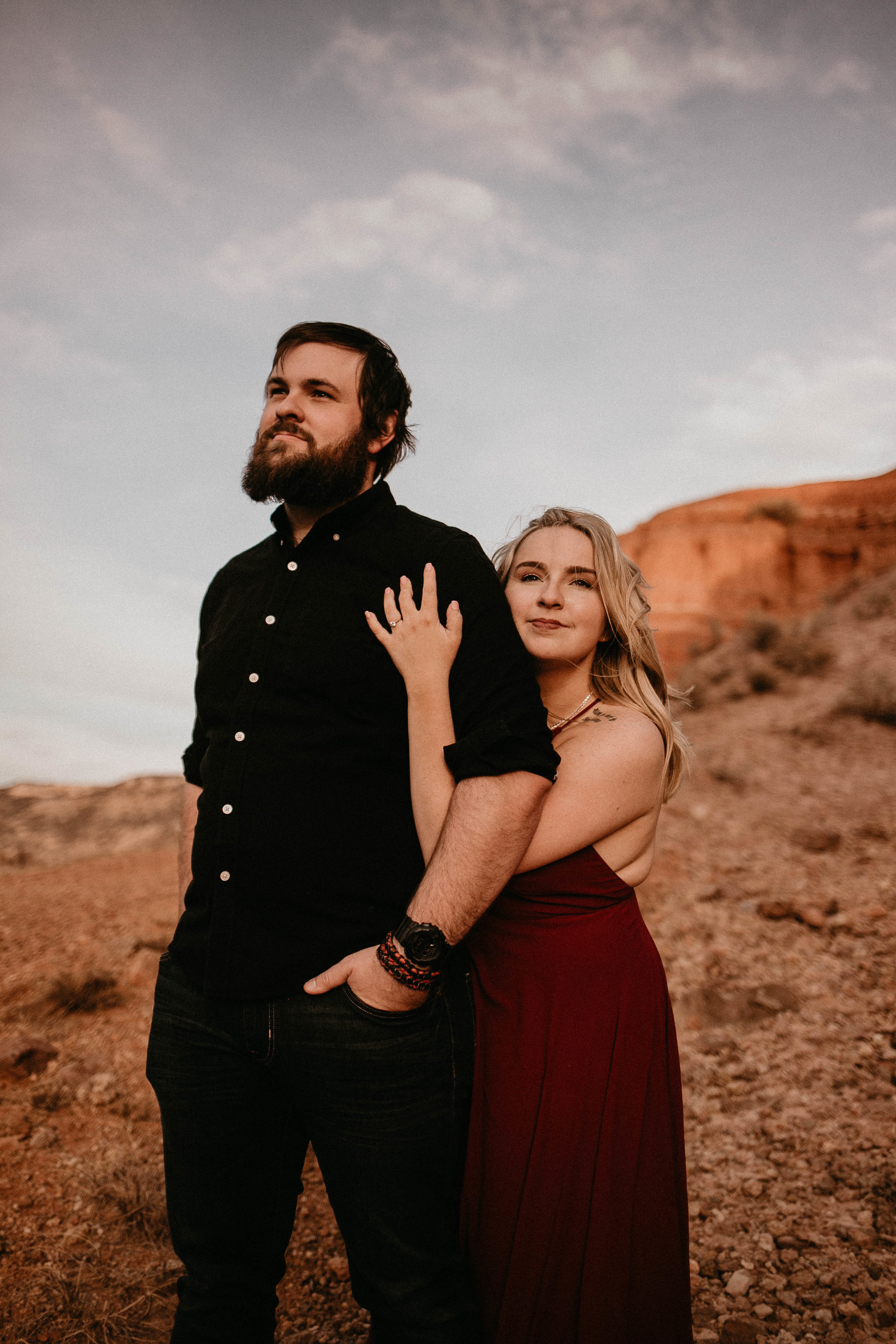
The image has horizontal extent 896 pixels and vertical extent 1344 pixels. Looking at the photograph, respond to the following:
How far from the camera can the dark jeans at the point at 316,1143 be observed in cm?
152

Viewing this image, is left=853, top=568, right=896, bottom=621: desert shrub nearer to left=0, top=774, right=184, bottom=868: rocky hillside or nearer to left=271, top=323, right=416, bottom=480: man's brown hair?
left=0, top=774, right=184, bottom=868: rocky hillside

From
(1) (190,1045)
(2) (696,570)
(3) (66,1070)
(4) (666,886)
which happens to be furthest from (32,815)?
(2) (696,570)

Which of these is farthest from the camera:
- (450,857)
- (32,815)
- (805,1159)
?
(32,815)

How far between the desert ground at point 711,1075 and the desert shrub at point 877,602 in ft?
22.0

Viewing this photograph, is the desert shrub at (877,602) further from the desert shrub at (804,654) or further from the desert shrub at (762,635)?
the desert shrub at (762,635)

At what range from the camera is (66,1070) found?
3738 mm

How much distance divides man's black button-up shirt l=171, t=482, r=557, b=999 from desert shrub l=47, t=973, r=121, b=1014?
11.3 feet

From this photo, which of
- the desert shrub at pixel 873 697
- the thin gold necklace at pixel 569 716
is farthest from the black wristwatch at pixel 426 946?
the desert shrub at pixel 873 697

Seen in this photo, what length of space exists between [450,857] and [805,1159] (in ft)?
8.84

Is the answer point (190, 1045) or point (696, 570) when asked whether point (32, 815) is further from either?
point (696, 570)

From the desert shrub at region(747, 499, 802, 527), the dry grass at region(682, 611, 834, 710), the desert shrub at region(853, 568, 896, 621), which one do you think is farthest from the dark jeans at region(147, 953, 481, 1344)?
the desert shrub at region(747, 499, 802, 527)

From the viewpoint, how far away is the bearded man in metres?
1.52

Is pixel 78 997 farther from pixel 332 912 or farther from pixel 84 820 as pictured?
pixel 84 820

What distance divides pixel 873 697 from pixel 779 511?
75.7ft
